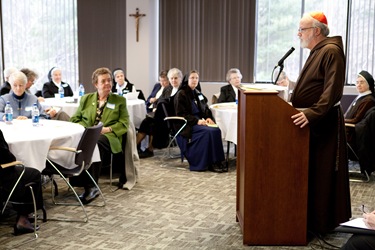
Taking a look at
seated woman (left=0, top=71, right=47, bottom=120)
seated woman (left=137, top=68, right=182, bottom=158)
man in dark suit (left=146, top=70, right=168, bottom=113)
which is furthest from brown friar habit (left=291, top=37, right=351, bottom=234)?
man in dark suit (left=146, top=70, right=168, bottom=113)

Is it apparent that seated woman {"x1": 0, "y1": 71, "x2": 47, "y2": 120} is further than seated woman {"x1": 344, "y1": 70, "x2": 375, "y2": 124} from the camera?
No

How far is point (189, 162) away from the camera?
22.8 ft

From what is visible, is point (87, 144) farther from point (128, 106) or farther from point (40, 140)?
point (128, 106)

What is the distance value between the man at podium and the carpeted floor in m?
0.25

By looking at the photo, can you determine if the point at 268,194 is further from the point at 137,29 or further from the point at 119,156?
the point at 137,29

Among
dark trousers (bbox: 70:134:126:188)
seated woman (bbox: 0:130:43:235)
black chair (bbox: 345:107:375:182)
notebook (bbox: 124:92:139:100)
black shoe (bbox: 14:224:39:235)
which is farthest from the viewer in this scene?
notebook (bbox: 124:92:139:100)

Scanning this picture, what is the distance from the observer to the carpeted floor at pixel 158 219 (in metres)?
4.13

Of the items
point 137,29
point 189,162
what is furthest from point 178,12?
point 189,162

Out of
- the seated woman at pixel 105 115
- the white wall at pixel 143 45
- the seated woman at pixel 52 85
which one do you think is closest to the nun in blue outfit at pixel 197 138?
the seated woman at pixel 105 115

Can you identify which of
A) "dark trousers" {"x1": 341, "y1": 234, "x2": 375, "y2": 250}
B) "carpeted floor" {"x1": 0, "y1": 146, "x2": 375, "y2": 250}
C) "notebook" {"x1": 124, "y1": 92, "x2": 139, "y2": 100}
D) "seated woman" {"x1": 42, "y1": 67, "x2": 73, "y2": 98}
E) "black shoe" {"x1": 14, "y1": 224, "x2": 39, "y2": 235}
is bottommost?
"carpeted floor" {"x1": 0, "y1": 146, "x2": 375, "y2": 250}

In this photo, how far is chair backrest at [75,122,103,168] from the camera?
4.60 meters

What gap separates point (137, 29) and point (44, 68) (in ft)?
6.24

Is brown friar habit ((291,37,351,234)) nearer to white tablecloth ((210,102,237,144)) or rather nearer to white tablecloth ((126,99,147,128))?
white tablecloth ((210,102,237,144))

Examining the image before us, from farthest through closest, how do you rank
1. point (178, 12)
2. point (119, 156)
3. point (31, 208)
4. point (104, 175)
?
point (178, 12) < point (104, 175) < point (119, 156) < point (31, 208)
